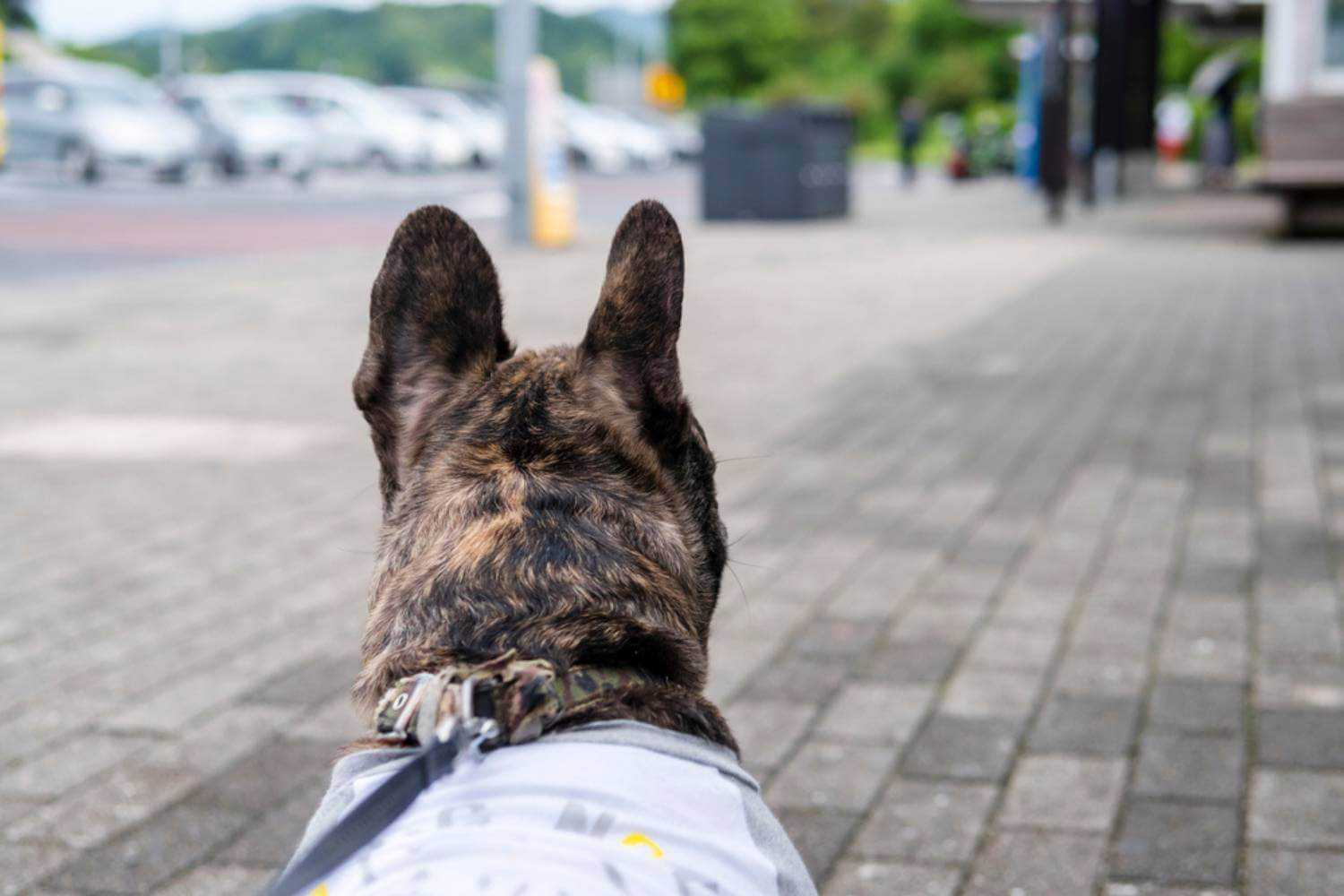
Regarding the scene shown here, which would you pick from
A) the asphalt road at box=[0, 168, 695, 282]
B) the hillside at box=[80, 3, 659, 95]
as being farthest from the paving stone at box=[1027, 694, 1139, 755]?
the hillside at box=[80, 3, 659, 95]

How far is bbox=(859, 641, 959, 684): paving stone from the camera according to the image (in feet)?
14.7

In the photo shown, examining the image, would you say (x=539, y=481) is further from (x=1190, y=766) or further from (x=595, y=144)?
(x=595, y=144)

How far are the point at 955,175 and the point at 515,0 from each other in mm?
24269

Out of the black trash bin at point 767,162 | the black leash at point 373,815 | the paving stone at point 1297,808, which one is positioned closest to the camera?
the black leash at point 373,815

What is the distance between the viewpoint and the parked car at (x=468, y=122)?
129 feet

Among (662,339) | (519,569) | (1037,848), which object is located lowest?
(1037,848)

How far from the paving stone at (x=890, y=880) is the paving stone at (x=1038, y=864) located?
0.18ft

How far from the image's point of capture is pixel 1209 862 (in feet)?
10.8

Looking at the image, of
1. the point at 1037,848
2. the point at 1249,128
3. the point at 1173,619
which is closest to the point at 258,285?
the point at 1173,619

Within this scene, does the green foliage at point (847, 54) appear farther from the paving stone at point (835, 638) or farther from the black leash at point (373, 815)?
the black leash at point (373, 815)

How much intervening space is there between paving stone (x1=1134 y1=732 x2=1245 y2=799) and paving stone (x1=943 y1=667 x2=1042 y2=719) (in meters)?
0.38

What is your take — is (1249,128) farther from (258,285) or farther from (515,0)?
(258,285)

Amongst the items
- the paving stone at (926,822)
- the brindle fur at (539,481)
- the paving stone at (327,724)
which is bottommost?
the paving stone at (926,822)

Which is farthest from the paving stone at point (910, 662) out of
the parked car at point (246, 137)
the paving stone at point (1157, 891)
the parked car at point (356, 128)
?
the parked car at point (356, 128)
